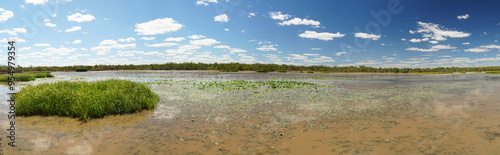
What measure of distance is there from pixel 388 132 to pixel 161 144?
786 centimetres

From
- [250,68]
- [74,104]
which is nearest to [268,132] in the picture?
[74,104]

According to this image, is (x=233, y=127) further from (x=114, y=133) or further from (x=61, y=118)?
(x=61, y=118)

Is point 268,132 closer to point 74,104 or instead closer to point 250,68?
point 74,104

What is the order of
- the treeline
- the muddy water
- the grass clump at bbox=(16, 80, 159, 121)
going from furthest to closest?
1. the treeline
2. the grass clump at bbox=(16, 80, 159, 121)
3. the muddy water

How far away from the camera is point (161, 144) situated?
7.29 m

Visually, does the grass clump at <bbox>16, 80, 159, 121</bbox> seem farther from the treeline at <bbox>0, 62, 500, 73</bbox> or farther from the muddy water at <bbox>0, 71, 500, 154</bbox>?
the treeline at <bbox>0, 62, 500, 73</bbox>

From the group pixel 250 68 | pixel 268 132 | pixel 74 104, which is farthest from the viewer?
pixel 250 68

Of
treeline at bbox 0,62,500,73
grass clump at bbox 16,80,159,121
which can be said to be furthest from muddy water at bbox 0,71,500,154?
treeline at bbox 0,62,500,73

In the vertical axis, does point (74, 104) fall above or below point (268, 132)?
above

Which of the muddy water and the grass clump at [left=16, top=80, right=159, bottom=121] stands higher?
the grass clump at [left=16, top=80, right=159, bottom=121]

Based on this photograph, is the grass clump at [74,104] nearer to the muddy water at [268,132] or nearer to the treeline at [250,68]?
the muddy water at [268,132]

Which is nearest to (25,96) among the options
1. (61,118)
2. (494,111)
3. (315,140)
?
(61,118)

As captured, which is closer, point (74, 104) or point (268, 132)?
point (268, 132)

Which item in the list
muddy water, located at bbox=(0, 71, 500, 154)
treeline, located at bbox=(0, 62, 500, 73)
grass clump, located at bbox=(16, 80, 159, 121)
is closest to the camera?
muddy water, located at bbox=(0, 71, 500, 154)
